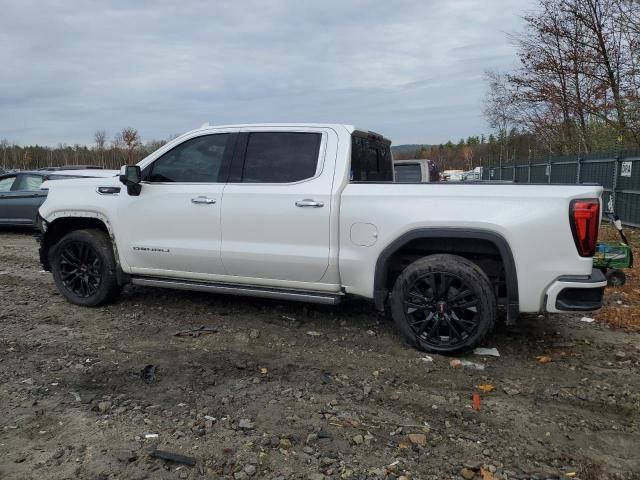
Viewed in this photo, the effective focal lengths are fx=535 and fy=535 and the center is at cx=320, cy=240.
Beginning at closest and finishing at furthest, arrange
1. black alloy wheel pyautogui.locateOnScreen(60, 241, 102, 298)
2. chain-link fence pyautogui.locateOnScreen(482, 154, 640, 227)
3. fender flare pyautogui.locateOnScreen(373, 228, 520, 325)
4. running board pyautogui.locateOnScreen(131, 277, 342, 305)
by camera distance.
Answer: fender flare pyautogui.locateOnScreen(373, 228, 520, 325) < running board pyautogui.locateOnScreen(131, 277, 342, 305) < black alloy wheel pyautogui.locateOnScreen(60, 241, 102, 298) < chain-link fence pyautogui.locateOnScreen(482, 154, 640, 227)

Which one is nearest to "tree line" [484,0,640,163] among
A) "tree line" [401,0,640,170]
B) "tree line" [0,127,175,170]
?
"tree line" [401,0,640,170]

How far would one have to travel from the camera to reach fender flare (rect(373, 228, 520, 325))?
4086 millimetres

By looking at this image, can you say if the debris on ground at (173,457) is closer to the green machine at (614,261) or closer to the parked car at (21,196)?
the green machine at (614,261)

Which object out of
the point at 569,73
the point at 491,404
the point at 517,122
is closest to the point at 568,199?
the point at 491,404

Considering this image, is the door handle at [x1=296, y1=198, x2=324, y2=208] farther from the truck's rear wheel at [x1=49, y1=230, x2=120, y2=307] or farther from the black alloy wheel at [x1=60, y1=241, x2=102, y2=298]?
the black alloy wheel at [x1=60, y1=241, x2=102, y2=298]

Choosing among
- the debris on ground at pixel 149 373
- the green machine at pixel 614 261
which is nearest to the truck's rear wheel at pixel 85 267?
the debris on ground at pixel 149 373

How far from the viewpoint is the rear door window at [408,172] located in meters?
12.2

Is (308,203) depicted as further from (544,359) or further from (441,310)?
(544,359)

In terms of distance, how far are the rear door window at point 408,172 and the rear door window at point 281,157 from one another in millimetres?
7392

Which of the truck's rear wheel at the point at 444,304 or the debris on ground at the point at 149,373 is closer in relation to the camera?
the debris on ground at the point at 149,373

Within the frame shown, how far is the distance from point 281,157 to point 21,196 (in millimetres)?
9259

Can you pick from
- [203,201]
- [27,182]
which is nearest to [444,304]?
[203,201]

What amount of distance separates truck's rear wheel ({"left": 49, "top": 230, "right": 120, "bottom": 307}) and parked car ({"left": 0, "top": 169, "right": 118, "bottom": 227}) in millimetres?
6678

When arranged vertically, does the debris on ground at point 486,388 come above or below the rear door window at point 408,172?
below
